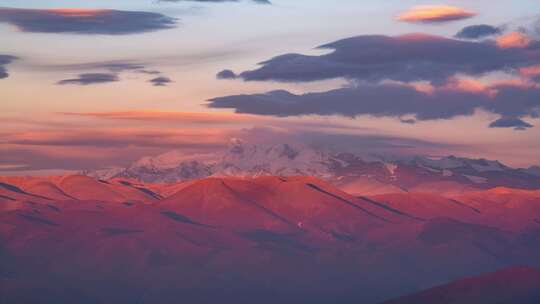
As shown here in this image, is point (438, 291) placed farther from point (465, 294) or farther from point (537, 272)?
point (537, 272)

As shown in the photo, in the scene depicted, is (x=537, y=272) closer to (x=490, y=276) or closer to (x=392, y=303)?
(x=490, y=276)

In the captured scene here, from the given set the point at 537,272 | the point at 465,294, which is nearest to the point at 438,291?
the point at 465,294

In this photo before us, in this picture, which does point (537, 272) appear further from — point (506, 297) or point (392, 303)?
point (392, 303)

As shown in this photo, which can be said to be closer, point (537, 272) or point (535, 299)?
point (535, 299)

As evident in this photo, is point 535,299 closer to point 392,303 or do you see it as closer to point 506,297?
point 506,297

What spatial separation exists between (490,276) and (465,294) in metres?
6.52

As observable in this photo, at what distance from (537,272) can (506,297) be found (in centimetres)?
834

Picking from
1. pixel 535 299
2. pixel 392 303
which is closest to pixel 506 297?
pixel 535 299

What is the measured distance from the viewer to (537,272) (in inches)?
5856

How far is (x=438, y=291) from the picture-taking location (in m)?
144

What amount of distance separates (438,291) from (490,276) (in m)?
8.26

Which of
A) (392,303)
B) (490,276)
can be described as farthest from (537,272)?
(392,303)

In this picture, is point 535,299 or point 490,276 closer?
point 535,299

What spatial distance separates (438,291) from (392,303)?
7.01 metres
